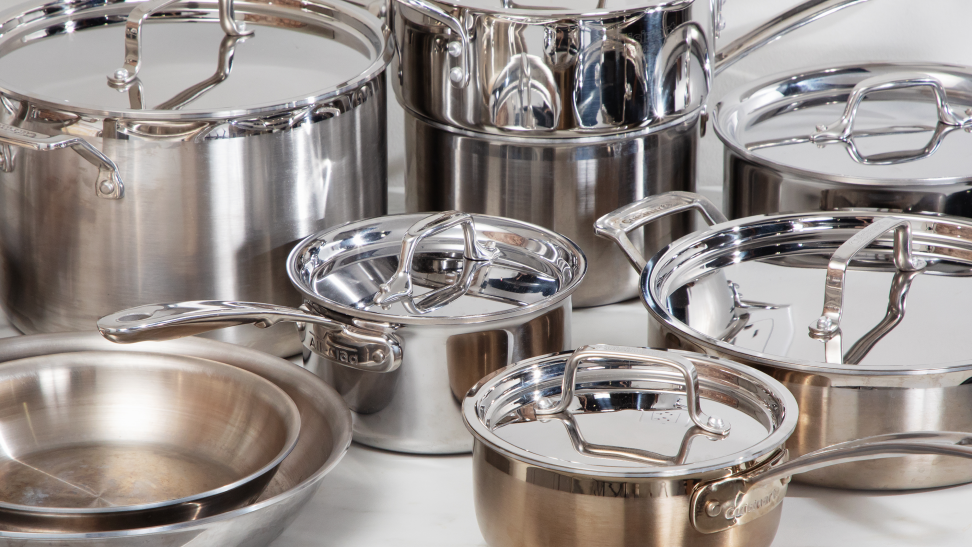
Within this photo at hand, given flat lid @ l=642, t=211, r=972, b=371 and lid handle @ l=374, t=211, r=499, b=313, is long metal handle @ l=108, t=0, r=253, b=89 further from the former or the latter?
flat lid @ l=642, t=211, r=972, b=371

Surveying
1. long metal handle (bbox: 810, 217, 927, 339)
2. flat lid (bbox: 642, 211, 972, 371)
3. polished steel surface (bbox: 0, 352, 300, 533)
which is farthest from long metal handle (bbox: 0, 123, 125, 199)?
long metal handle (bbox: 810, 217, 927, 339)

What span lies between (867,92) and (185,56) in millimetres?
557

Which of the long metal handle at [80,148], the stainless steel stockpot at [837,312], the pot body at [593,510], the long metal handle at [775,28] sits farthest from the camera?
the long metal handle at [775,28]

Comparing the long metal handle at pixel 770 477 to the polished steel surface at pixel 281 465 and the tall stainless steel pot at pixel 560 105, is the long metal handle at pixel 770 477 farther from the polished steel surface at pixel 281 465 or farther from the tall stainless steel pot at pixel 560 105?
the tall stainless steel pot at pixel 560 105

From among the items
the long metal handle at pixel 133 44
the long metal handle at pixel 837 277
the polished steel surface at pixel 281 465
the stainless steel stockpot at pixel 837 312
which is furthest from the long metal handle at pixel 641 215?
the long metal handle at pixel 133 44

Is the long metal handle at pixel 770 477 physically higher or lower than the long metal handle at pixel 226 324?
lower

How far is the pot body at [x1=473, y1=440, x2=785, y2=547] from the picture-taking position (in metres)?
0.53

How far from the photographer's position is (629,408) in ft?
2.05

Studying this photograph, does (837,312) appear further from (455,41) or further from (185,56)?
(185,56)

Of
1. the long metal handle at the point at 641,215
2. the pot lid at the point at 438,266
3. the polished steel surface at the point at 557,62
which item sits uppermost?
the polished steel surface at the point at 557,62

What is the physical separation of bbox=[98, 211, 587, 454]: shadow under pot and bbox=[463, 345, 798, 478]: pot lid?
3.1 inches

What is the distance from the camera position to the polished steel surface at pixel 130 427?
687 mm

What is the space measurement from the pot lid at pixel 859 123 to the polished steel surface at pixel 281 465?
0.40m

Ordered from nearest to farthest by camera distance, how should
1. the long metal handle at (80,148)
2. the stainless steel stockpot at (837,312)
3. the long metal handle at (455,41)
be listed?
the stainless steel stockpot at (837,312) < the long metal handle at (80,148) < the long metal handle at (455,41)
